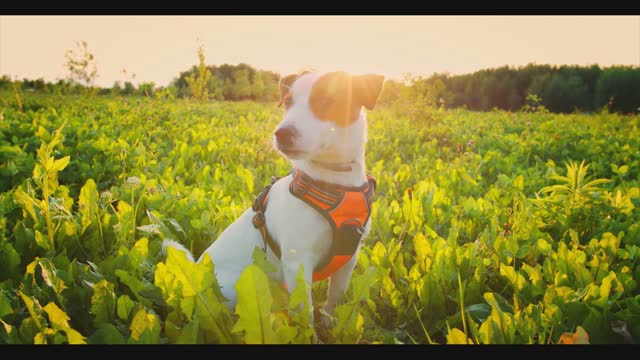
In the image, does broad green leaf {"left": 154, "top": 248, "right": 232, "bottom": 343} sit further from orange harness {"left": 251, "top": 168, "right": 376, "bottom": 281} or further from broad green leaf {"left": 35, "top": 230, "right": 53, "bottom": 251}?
broad green leaf {"left": 35, "top": 230, "right": 53, "bottom": 251}

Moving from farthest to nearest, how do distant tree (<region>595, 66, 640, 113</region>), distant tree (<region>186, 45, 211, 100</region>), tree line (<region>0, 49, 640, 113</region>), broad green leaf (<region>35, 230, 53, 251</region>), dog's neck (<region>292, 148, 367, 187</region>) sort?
distant tree (<region>595, 66, 640, 113</region>) < tree line (<region>0, 49, 640, 113</region>) < distant tree (<region>186, 45, 211, 100</region>) < broad green leaf (<region>35, 230, 53, 251</region>) < dog's neck (<region>292, 148, 367, 187</region>)

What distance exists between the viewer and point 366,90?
85.8 inches

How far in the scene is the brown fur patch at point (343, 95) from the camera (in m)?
2.10

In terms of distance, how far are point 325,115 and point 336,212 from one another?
46cm

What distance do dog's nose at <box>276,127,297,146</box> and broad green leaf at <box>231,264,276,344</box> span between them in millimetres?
631

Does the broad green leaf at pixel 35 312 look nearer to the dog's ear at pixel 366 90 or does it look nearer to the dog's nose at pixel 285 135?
the dog's nose at pixel 285 135

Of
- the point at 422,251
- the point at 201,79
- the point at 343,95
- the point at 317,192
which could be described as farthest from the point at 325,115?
the point at 201,79

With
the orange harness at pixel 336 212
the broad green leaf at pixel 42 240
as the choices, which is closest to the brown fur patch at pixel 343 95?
the orange harness at pixel 336 212

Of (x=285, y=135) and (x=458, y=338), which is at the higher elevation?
(x=285, y=135)

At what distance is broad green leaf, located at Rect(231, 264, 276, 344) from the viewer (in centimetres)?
154

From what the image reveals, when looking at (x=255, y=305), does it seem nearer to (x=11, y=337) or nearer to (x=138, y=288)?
(x=138, y=288)

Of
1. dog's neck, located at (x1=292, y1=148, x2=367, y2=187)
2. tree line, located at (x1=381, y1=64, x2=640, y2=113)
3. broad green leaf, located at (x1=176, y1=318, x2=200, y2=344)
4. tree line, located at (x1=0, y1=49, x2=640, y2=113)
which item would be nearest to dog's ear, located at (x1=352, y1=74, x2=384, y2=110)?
dog's neck, located at (x1=292, y1=148, x2=367, y2=187)
